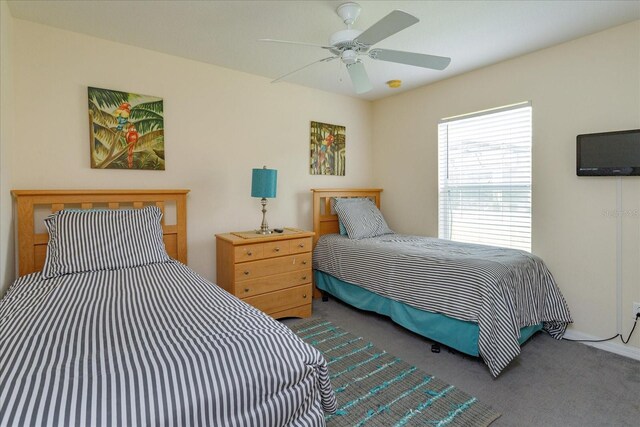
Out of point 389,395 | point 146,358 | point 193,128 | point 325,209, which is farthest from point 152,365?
point 325,209

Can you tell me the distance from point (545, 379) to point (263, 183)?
2415mm

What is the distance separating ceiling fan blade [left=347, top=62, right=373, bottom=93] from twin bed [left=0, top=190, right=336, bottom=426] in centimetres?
161

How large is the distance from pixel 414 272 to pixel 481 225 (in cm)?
113

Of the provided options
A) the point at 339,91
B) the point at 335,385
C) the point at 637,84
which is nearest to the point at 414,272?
the point at 335,385

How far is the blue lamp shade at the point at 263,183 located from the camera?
2840 millimetres

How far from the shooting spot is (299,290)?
296 centimetres

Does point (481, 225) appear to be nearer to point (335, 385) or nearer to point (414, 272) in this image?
point (414, 272)

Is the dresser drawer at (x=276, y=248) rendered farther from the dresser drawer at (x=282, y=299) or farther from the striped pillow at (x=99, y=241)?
the striped pillow at (x=99, y=241)

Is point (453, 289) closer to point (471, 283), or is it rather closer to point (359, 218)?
point (471, 283)

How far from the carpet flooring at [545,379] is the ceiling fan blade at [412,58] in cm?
193

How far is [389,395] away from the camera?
1.83 metres

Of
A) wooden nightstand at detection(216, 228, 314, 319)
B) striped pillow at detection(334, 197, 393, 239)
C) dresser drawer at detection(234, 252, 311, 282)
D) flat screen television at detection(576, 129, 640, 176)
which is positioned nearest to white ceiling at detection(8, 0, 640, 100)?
flat screen television at detection(576, 129, 640, 176)

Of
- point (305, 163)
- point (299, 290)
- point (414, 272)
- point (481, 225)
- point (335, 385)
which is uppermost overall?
point (305, 163)

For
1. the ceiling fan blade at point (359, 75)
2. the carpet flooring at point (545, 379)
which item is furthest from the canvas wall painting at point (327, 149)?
the carpet flooring at point (545, 379)
